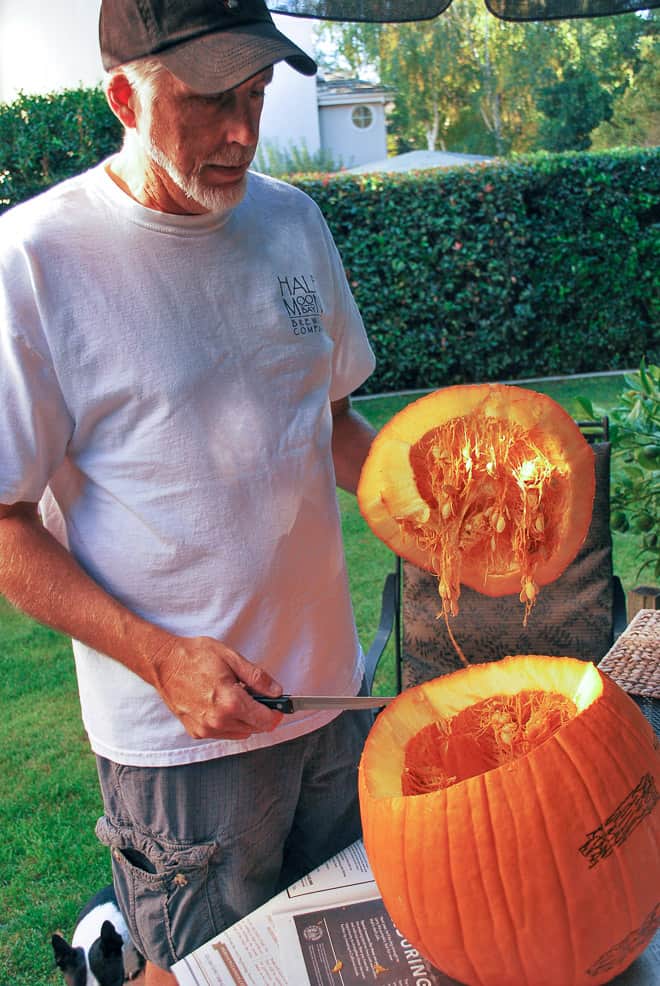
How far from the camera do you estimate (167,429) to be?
1.39 metres

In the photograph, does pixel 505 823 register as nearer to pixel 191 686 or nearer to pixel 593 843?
pixel 593 843

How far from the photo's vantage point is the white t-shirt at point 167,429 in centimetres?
135

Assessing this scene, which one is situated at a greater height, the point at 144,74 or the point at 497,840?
the point at 144,74

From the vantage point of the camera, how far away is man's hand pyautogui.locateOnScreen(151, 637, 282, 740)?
4.06 ft

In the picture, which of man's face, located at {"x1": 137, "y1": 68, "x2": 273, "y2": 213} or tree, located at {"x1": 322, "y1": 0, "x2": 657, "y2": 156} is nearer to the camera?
man's face, located at {"x1": 137, "y1": 68, "x2": 273, "y2": 213}

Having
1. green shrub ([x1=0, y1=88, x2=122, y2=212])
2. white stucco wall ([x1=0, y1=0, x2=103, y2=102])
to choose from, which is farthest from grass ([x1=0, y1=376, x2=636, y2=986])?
white stucco wall ([x1=0, y1=0, x2=103, y2=102])

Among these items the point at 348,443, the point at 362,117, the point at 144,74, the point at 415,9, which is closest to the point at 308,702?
the point at 348,443

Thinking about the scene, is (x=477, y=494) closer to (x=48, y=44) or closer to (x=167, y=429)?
(x=167, y=429)

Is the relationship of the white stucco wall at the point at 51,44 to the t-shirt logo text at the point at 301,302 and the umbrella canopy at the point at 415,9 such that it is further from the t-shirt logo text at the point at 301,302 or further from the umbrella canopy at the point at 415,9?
the t-shirt logo text at the point at 301,302

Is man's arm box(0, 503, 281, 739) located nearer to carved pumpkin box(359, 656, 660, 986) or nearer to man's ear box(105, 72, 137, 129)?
carved pumpkin box(359, 656, 660, 986)

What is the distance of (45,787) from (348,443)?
2142mm

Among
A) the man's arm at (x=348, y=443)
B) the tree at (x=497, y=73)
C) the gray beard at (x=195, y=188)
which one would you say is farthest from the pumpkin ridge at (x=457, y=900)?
the tree at (x=497, y=73)

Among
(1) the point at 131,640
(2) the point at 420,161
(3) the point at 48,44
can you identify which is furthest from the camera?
(3) the point at 48,44

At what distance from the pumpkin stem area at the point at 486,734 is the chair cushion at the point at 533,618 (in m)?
1.30
